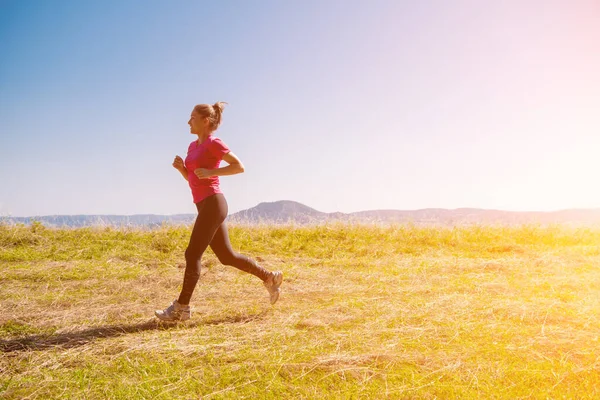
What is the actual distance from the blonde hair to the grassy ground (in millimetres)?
2232

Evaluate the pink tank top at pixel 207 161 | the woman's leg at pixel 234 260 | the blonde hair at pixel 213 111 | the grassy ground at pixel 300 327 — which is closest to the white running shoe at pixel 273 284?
the woman's leg at pixel 234 260

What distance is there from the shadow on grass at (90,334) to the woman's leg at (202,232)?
13.4 inches

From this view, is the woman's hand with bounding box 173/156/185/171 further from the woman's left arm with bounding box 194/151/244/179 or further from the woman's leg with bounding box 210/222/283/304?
the woman's leg with bounding box 210/222/283/304

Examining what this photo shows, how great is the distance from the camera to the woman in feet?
16.4

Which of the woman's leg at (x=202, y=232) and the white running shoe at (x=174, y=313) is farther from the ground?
the woman's leg at (x=202, y=232)

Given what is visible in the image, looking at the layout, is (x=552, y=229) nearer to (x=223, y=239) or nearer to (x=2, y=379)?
(x=223, y=239)

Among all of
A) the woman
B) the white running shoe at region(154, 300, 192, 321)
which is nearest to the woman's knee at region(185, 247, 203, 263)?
the woman

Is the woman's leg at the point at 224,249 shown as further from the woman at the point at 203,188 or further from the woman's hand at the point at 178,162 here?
the woman's hand at the point at 178,162

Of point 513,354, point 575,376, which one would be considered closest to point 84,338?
point 513,354

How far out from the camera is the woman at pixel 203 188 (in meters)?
5.01

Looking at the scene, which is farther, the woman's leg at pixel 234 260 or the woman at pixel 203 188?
the woman's leg at pixel 234 260

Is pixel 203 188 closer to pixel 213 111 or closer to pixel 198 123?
pixel 198 123

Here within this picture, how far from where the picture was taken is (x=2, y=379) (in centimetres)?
356

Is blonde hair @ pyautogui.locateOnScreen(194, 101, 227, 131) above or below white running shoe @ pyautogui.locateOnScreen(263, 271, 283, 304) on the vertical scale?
above
